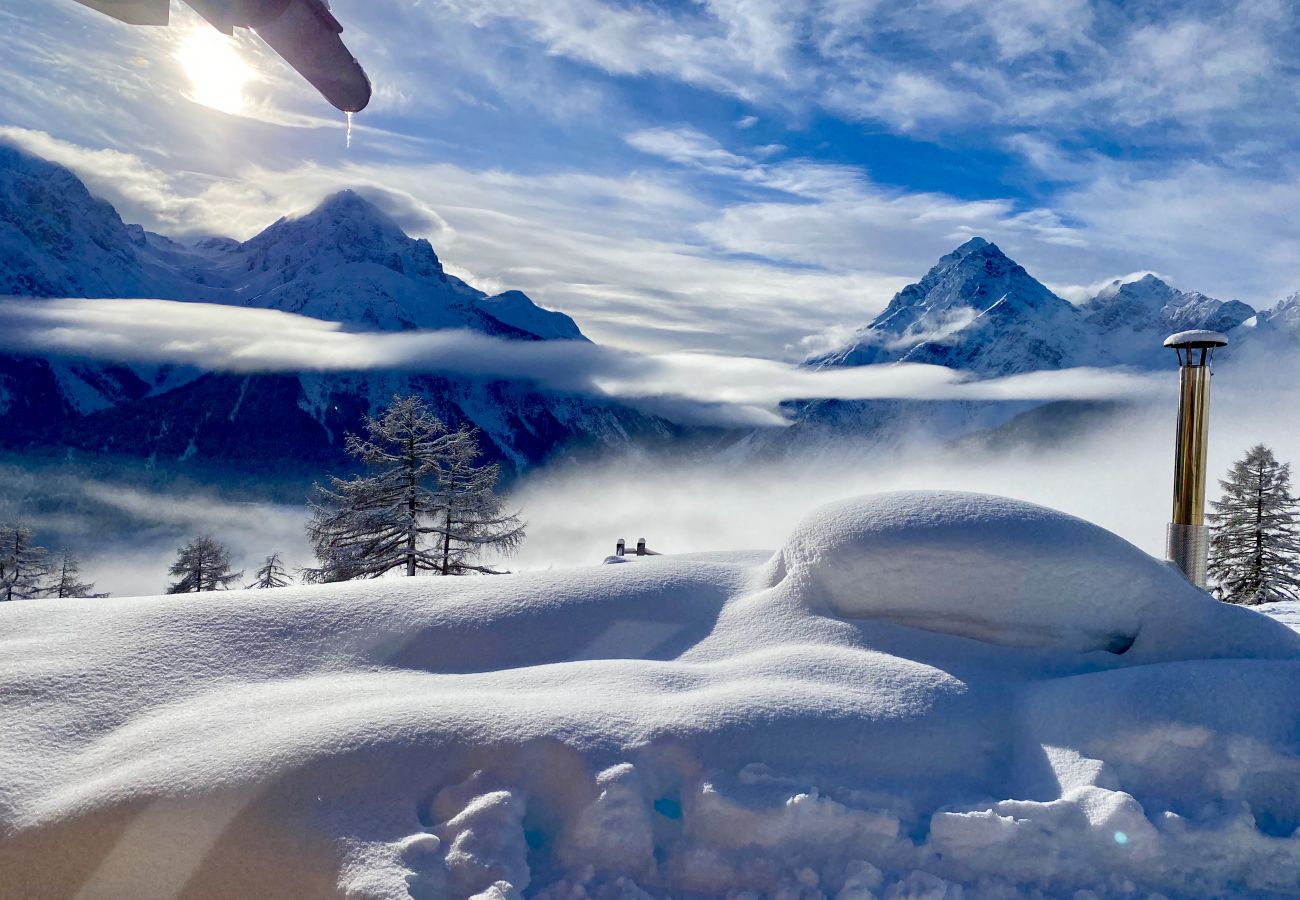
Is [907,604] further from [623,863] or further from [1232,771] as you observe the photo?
[623,863]

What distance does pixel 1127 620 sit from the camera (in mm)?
4711

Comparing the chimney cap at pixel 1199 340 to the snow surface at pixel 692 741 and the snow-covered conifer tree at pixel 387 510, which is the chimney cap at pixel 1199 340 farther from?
the snow-covered conifer tree at pixel 387 510

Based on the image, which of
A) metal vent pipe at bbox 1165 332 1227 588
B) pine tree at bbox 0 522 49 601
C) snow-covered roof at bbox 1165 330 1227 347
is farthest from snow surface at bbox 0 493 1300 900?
pine tree at bbox 0 522 49 601

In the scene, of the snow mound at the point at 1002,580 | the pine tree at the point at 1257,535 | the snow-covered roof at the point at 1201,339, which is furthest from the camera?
the pine tree at the point at 1257,535

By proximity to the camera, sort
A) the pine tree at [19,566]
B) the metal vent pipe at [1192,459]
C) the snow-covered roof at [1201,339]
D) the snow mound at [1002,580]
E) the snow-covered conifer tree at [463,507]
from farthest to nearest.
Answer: the pine tree at [19,566] → the snow-covered conifer tree at [463,507] → the snow-covered roof at [1201,339] → the metal vent pipe at [1192,459] → the snow mound at [1002,580]

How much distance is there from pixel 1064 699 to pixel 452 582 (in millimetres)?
3478

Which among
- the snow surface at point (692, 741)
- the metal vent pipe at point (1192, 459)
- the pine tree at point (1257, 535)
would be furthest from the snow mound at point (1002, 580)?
the pine tree at point (1257, 535)

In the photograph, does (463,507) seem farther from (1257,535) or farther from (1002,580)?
(1257,535)

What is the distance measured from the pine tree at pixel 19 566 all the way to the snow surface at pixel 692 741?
75.8 ft

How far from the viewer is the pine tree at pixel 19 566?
75.7ft

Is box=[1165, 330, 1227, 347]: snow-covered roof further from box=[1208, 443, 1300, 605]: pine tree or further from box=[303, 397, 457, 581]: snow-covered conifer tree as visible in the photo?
box=[1208, 443, 1300, 605]: pine tree

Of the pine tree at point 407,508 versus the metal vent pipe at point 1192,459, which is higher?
the metal vent pipe at point 1192,459

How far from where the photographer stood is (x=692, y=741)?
11.0 ft

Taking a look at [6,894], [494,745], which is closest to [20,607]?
[6,894]
